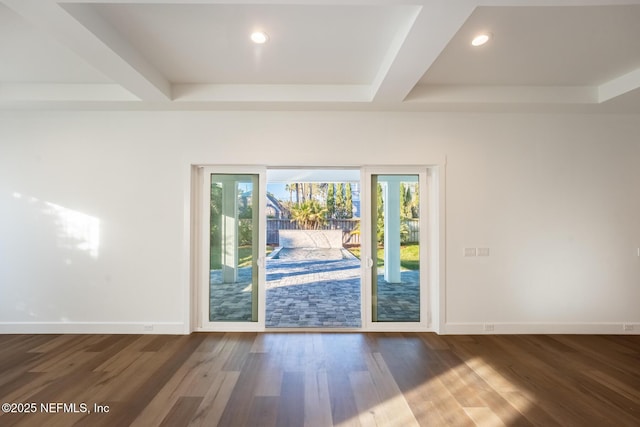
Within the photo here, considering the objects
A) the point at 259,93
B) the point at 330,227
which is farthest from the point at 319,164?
the point at 330,227

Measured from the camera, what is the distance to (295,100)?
350 cm

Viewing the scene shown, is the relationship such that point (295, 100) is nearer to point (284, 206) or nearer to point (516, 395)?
point (516, 395)

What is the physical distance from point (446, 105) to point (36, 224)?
521 cm

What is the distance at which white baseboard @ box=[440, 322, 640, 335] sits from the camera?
3805mm

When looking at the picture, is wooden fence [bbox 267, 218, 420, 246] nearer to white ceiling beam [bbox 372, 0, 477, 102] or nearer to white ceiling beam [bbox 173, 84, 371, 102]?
white ceiling beam [bbox 173, 84, 371, 102]

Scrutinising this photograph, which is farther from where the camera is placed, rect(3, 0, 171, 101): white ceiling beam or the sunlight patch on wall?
the sunlight patch on wall

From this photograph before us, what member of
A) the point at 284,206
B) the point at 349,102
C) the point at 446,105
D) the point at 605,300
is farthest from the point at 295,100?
the point at 284,206

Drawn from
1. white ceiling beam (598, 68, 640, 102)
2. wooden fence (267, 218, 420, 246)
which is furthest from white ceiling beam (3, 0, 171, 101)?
wooden fence (267, 218, 420, 246)

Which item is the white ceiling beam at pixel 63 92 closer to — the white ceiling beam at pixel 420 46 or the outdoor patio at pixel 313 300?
the outdoor patio at pixel 313 300

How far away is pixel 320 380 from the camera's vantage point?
8.91 ft

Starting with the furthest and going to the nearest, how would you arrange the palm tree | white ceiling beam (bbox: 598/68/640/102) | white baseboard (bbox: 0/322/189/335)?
the palm tree → white baseboard (bbox: 0/322/189/335) → white ceiling beam (bbox: 598/68/640/102)

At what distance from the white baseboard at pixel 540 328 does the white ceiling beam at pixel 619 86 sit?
2.73 m

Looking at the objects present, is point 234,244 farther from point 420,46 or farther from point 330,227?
point 330,227

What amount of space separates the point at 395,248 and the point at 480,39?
244 centimetres
